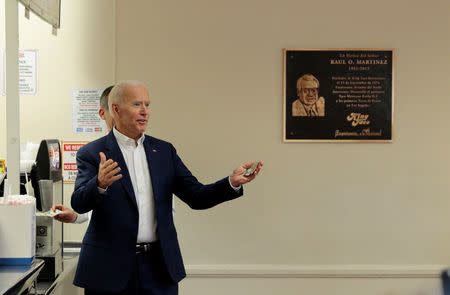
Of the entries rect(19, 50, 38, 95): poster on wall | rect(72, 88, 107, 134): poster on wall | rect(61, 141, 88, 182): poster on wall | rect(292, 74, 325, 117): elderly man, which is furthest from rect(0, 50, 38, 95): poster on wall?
rect(292, 74, 325, 117): elderly man

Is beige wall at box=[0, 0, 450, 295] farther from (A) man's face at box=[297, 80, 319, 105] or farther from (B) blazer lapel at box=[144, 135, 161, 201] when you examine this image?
(B) blazer lapel at box=[144, 135, 161, 201]

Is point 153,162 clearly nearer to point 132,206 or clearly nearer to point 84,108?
point 132,206

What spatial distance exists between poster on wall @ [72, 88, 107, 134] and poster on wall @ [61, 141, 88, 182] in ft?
0.28

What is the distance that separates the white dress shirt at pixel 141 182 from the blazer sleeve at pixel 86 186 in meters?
0.13

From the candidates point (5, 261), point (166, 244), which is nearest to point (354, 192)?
point (166, 244)

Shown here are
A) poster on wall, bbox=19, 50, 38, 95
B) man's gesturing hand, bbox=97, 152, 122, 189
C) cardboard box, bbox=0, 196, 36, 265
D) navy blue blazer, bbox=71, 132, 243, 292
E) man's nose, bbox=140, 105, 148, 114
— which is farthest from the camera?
poster on wall, bbox=19, 50, 38, 95

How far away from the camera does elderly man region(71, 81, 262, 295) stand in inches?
76.7

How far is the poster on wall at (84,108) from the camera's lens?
3.04 meters

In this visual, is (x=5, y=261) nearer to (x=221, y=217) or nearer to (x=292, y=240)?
(x=221, y=217)

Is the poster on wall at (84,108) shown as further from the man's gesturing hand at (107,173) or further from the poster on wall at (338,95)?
the man's gesturing hand at (107,173)

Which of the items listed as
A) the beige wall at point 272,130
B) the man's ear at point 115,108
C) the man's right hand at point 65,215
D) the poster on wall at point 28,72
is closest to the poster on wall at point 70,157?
the beige wall at point 272,130

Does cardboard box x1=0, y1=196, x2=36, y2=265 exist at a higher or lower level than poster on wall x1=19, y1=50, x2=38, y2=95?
lower

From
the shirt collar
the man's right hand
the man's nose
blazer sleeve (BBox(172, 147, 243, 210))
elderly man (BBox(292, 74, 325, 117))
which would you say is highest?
elderly man (BBox(292, 74, 325, 117))

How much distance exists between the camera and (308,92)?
306cm
